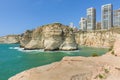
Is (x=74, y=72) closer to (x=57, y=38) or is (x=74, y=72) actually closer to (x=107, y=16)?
(x=57, y=38)

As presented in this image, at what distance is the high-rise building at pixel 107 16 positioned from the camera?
17873 centimetres

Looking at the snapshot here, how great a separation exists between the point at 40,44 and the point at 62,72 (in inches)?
3480

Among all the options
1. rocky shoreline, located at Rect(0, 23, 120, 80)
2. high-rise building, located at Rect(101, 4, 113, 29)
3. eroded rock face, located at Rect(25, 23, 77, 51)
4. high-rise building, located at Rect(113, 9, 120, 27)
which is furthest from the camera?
high-rise building, located at Rect(113, 9, 120, 27)

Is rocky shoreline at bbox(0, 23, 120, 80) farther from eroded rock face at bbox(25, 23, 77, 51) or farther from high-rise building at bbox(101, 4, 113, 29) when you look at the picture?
high-rise building at bbox(101, 4, 113, 29)

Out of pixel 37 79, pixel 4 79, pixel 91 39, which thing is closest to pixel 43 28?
pixel 91 39

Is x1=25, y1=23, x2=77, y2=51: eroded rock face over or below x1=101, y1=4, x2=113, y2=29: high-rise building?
below

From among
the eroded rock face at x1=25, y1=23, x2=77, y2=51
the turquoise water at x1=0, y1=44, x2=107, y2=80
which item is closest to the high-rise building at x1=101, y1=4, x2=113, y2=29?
the eroded rock face at x1=25, y1=23, x2=77, y2=51

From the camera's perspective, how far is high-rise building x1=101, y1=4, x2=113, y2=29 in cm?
17873

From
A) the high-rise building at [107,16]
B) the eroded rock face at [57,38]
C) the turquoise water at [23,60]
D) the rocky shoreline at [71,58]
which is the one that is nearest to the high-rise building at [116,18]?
the high-rise building at [107,16]

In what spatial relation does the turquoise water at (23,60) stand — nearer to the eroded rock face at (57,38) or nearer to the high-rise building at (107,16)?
the eroded rock face at (57,38)

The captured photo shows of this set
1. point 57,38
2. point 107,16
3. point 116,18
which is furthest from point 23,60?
point 116,18

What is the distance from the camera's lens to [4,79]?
28562mm

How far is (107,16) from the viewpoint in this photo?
595 ft

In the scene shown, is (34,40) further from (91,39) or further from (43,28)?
(91,39)
